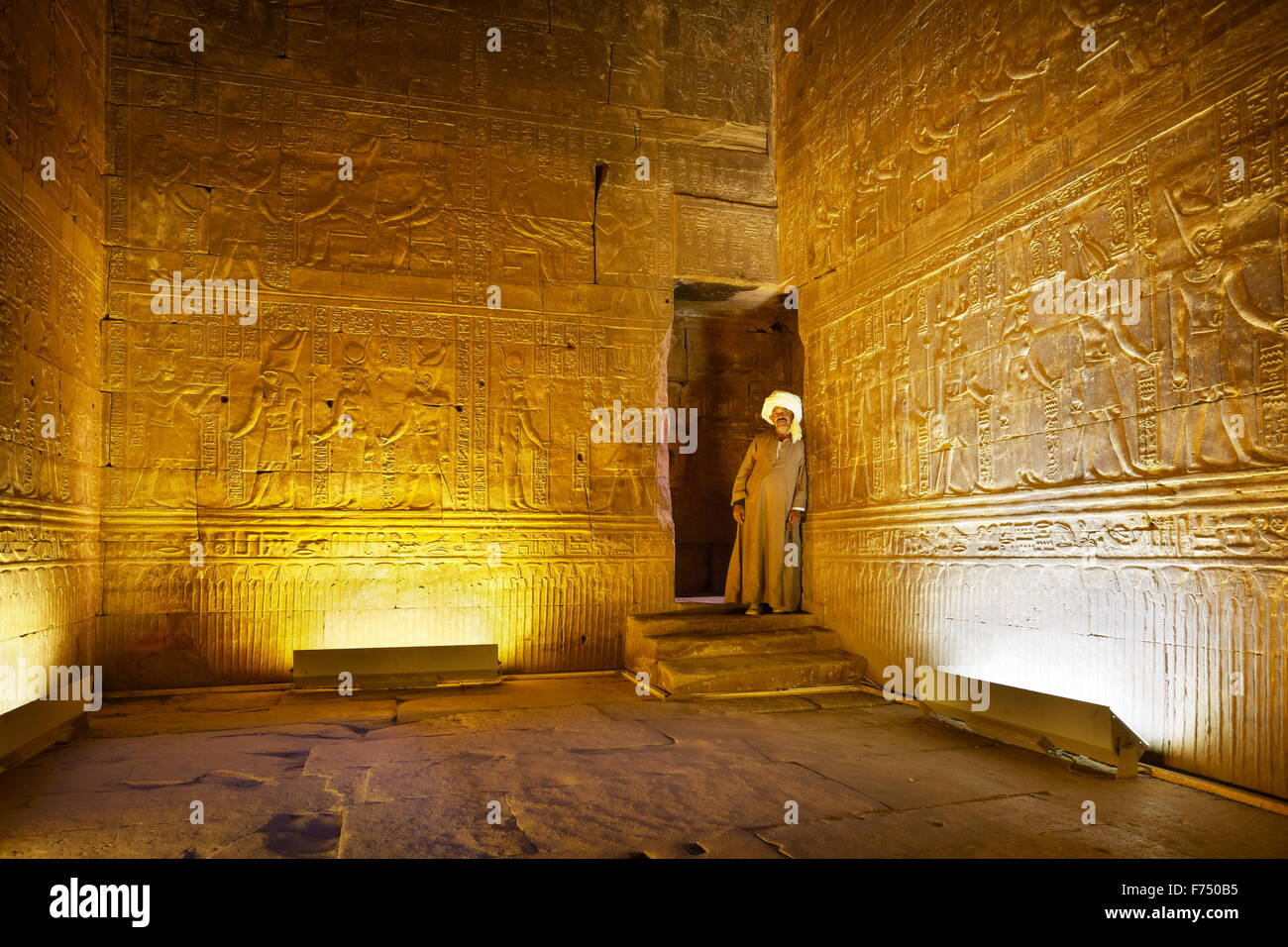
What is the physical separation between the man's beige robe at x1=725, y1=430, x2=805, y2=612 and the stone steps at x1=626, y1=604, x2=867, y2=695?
222 millimetres

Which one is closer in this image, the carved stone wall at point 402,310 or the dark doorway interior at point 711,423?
Answer: the carved stone wall at point 402,310

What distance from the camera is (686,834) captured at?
113 inches

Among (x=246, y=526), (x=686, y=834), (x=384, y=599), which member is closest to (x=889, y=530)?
(x=686, y=834)

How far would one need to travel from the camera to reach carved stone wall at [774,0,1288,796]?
327cm

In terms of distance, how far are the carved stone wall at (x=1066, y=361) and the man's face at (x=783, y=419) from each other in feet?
0.74

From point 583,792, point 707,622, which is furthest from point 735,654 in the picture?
point 583,792

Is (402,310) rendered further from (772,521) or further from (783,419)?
(772,521)

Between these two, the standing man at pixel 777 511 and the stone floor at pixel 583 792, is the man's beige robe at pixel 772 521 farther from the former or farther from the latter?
the stone floor at pixel 583 792

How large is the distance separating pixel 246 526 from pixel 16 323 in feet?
6.37

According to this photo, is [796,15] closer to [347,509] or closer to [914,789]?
[347,509]

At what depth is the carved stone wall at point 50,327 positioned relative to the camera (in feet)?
13.8

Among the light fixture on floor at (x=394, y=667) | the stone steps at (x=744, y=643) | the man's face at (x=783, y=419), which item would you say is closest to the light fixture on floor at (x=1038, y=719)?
the stone steps at (x=744, y=643)

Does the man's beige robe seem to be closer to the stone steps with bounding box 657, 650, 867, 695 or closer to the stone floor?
the stone steps with bounding box 657, 650, 867, 695

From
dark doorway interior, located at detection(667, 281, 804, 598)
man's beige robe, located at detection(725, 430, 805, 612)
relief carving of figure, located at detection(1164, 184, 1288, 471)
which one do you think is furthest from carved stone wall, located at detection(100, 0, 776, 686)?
relief carving of figure, located at detection(1164, 184, 1288, 471)
